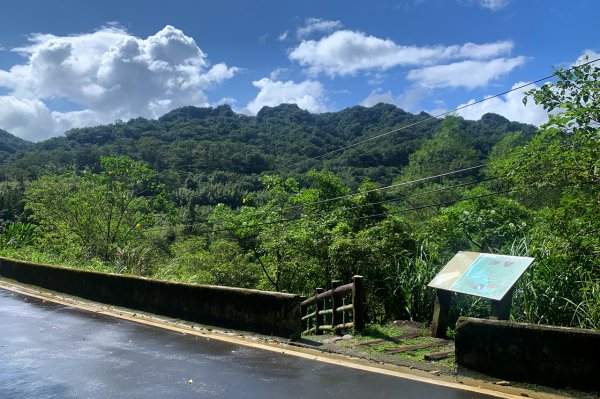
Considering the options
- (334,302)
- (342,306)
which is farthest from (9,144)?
(342,306)

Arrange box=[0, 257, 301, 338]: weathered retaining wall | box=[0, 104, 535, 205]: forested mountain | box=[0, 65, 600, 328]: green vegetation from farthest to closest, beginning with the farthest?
box=[0, 104, 535, 205]: forested mountain, box=[0, 257, 301, 338]: weathered retaining wall, box=[0, 65, 600, 328]: green vegetation

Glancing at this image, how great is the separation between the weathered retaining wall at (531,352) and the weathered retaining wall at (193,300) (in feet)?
9.84

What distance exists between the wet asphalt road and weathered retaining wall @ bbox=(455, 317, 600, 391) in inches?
26.0

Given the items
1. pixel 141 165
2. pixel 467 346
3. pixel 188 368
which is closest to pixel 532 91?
pixel 467 346

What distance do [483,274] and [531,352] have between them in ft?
5.19

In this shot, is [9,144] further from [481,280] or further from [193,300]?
[481,280]

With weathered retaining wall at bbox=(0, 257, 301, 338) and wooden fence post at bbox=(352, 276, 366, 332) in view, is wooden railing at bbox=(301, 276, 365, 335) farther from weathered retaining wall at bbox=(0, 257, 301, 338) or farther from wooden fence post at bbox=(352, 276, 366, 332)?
weathered retaining wall at bbox=(0, 257, 301, 338)

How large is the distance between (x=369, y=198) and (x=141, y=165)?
15.1m

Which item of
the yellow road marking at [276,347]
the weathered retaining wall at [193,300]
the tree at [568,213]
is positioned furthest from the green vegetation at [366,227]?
the weathered retaining wall at [193,300]

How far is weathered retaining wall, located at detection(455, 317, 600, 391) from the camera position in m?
5.36

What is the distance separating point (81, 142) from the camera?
94.8 meters

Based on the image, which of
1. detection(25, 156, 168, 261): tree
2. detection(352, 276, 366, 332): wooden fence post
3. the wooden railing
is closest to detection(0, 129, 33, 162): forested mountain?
detection(25, 156, 168, 261): tree

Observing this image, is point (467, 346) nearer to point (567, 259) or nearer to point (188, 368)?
point (567, 259)

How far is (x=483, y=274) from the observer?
7.18m
